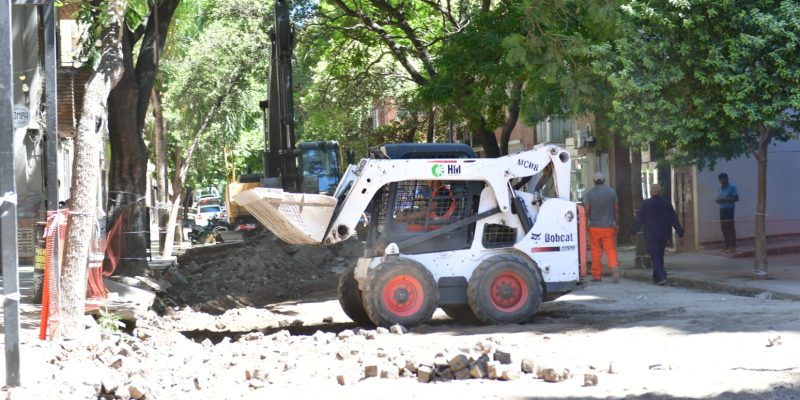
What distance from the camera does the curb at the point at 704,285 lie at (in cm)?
1542

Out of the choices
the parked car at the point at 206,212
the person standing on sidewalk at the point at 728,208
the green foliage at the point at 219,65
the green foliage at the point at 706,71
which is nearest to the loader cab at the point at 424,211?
the green foliage at the point at 706,71

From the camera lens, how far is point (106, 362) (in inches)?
386

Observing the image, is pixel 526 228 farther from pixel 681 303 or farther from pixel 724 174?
pixel 724 174

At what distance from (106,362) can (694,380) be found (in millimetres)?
5411

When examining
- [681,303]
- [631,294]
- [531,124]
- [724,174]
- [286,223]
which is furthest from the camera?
[531,124]

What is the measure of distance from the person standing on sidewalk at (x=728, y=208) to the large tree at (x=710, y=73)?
4836 millimetres

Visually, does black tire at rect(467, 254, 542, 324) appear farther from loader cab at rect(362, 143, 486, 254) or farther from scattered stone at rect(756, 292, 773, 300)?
scattered stone at rect(756, 292, 773, 300)

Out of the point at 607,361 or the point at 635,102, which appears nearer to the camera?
the point at 607,361

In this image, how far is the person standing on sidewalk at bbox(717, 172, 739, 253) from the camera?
22.5 m

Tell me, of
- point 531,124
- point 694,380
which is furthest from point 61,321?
point 531,124

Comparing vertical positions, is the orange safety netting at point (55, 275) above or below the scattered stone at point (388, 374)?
above

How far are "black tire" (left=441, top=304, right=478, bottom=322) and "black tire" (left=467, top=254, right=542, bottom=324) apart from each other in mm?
863

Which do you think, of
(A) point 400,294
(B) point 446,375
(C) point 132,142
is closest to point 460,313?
(A) point 400,294

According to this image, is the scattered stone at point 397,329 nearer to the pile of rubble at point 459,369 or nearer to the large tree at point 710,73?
the pile of rubble at point 459,369
